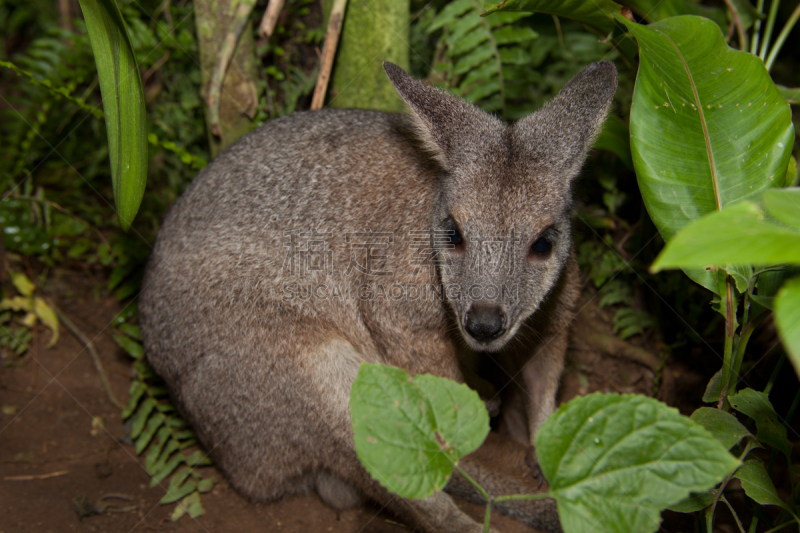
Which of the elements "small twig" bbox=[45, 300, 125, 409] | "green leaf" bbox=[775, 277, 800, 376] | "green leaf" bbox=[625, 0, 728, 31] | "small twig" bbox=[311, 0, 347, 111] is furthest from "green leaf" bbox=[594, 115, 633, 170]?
"small twig" bbox=[45, 300, 125, 409]

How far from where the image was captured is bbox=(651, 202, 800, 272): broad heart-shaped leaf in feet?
5.61

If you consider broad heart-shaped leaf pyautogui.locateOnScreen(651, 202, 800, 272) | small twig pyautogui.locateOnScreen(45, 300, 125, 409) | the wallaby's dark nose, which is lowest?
small twig pyautogui.locateOnScreen(45, 300, 125, 409)

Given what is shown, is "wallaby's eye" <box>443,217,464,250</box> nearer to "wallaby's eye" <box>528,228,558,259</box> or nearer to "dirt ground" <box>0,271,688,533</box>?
"wallaby's eye" <box>528,228,558,259</box>

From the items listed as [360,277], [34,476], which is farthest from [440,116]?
[34,476]

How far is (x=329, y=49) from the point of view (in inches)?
194

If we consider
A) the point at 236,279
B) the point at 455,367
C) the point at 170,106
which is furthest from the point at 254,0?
the point at 455,367

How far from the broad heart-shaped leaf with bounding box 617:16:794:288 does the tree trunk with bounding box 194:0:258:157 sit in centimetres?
320

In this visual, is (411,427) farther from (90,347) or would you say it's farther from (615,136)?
(90,347)

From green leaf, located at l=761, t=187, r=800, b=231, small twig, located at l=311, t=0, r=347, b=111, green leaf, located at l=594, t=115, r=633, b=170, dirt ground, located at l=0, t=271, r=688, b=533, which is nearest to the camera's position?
green leaf, located at l=761, t=187, r=800, b=231

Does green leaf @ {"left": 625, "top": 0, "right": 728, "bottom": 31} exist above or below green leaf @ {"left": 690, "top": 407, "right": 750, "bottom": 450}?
above

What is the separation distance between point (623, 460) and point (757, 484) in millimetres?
1103

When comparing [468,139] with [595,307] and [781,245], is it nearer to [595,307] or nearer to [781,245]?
[781,245]

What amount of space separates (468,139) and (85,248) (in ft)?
13.0

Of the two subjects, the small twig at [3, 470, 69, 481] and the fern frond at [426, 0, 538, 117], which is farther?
the fern frond at [426, 0, 538, 117]
